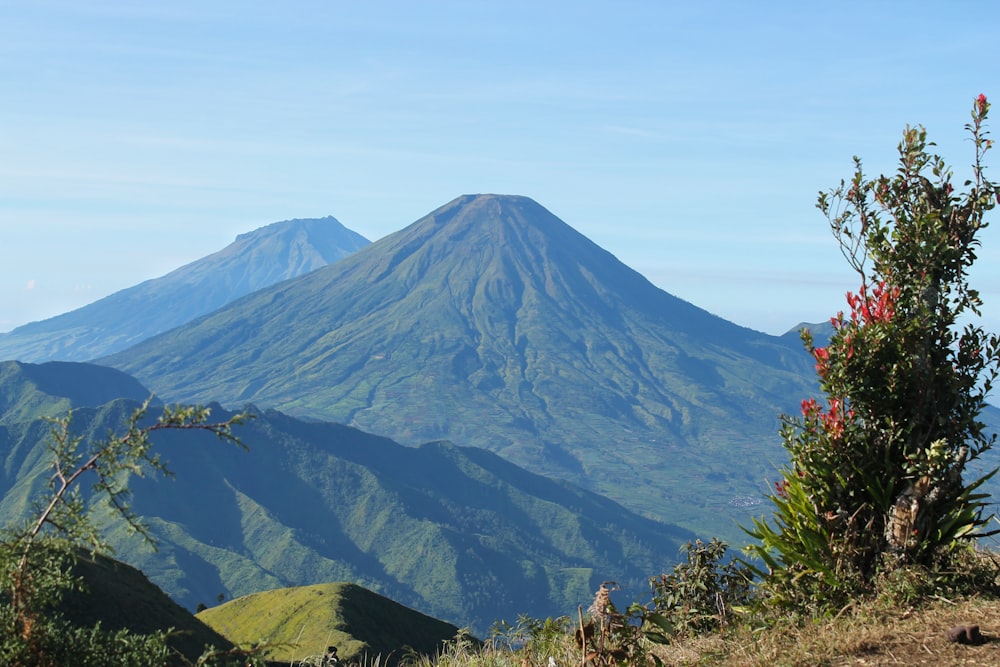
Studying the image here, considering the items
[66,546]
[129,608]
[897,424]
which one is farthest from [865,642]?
[129,608]

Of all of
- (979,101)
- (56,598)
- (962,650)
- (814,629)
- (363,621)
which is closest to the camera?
(56,598)

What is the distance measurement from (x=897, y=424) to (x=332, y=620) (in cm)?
3658

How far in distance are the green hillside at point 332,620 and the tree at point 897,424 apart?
97.8 feet

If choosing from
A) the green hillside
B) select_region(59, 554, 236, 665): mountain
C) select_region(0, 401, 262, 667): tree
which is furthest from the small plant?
the green hillside

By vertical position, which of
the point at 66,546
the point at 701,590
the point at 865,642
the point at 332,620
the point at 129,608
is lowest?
the point at 332,620

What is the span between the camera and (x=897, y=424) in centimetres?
952

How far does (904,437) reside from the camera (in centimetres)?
948

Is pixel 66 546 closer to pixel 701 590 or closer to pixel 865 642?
pixel 865 642

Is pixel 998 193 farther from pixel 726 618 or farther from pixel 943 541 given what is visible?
pixel 726 618

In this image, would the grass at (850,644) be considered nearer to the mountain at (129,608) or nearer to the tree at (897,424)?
the tree at (897,424)

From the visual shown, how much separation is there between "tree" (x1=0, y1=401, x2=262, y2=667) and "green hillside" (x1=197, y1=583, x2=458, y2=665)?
31.8 meters

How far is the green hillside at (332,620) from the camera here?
1570 inches

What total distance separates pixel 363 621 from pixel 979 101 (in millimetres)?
39161

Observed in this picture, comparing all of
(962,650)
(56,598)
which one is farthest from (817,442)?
(56,598)
